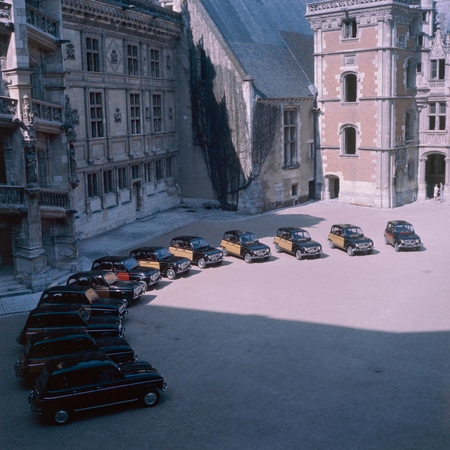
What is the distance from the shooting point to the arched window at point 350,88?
44.4 m

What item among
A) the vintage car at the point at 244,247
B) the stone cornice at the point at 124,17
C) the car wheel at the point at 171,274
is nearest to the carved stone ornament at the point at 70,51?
the stone cornice at the point at 124,17

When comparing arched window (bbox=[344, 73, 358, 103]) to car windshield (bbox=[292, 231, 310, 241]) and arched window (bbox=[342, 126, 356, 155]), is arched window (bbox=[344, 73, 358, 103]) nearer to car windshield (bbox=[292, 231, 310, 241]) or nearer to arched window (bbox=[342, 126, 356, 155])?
arched window (bbox=[342, 126, 356, 155])

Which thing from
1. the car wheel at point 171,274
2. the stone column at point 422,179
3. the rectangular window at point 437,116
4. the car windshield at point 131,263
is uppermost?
the rectangular window at point 437,116

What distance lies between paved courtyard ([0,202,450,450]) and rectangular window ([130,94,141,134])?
1397cm

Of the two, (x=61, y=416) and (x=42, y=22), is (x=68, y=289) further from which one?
(x=42, y=22)

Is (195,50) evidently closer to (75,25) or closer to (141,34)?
(141,34)

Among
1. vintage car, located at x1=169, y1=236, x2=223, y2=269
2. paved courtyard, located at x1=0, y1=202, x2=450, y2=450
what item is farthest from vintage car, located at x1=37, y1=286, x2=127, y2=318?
vintage car, located at x1=169, y1=236, x2=223, y2=269

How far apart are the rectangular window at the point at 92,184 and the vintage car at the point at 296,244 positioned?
37.0ft

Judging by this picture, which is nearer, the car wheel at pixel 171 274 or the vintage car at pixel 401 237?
the car wheel at pixel 171 274

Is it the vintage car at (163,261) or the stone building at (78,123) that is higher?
the stone building at (78,123)

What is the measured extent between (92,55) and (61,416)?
83.4 feet

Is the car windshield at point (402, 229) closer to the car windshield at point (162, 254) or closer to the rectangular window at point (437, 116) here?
the car windshield at point (162, 254)

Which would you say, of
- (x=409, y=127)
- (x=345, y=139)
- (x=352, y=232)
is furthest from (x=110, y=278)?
(x=409, y=127)

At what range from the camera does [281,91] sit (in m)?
42.4
